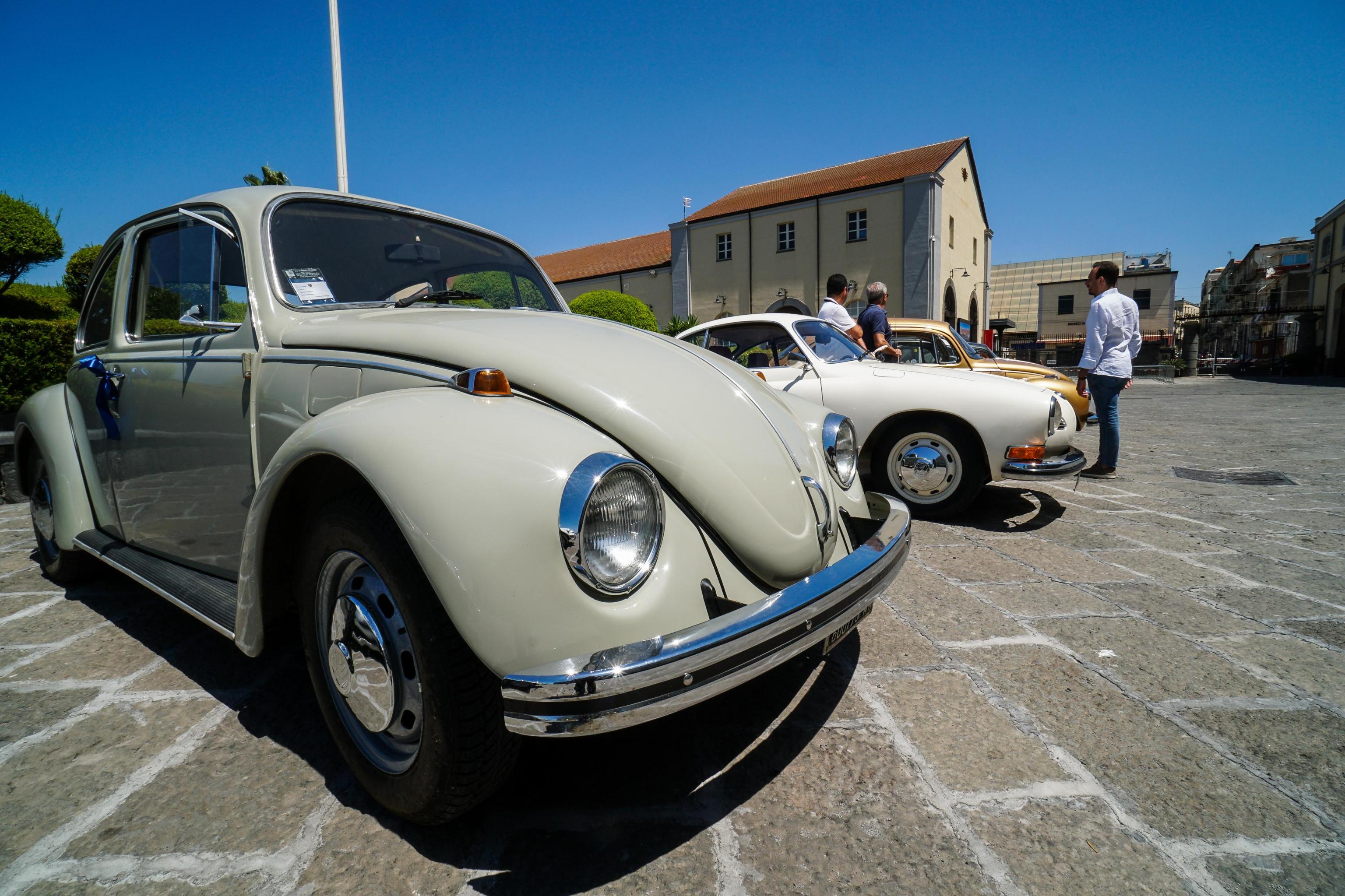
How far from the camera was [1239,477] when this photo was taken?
19.1 feet

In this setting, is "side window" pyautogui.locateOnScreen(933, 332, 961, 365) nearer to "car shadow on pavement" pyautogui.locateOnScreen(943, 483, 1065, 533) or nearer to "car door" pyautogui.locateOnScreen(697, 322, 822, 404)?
"car shadow on pavement" pyautogui.locateOnScreen(943, 483, 1065, 533)

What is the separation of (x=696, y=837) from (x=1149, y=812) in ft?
3.60

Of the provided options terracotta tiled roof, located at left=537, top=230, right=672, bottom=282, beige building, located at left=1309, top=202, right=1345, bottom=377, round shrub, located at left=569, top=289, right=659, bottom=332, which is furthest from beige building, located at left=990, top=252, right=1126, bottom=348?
round shrub, located at left=569, top=289, right=659, bottom=332

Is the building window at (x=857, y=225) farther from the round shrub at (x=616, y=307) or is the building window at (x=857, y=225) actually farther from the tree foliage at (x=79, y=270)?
the tree foliage at (x=79, y=270)

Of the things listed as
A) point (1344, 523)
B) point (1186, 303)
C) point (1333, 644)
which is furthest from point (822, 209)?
point (1186, 303)

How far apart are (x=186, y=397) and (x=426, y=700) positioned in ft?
5.49

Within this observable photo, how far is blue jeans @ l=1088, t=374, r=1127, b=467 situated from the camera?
5426mm

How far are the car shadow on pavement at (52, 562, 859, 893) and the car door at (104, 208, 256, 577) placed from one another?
0.48 m

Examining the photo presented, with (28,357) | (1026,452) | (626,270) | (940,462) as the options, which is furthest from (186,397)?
(626,270)

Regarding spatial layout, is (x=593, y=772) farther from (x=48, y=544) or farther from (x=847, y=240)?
(x=847, y=240)

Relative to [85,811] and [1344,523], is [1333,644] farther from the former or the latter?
[85,811]

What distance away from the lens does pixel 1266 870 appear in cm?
144

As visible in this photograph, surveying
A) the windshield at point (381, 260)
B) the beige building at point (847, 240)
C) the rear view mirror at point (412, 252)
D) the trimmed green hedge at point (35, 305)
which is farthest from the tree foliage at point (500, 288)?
the beige building at point (847, 240)

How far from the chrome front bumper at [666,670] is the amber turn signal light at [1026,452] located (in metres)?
3.06
